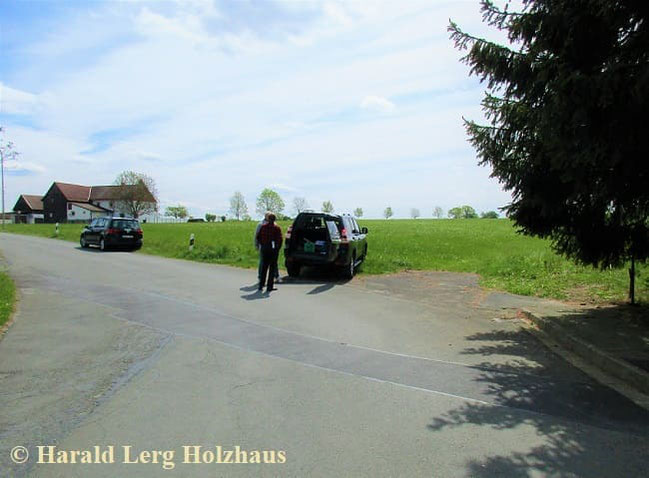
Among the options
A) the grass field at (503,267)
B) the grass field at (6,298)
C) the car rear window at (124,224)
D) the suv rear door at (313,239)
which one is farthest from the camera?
the car rear window at (124,224)

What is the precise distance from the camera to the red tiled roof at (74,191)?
10500 centimetres

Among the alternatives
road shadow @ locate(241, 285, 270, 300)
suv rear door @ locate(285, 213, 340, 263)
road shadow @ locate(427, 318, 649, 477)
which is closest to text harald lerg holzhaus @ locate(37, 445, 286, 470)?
road shadow @ locate(427, 318, 649, 477)

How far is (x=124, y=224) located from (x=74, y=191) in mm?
95793

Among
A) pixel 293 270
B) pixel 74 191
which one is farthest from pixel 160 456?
pixel 74 191

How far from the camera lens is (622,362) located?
5543 mm

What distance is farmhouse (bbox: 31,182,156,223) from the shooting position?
103m

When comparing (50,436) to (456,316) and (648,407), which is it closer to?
(648,407)

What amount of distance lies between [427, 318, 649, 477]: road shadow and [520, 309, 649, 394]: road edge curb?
1.17ft

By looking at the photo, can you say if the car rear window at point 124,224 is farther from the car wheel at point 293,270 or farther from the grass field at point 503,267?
the car wheel at point 293,270

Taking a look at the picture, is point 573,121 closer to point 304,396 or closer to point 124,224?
point 304,396

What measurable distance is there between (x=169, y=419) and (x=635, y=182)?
19.2 feet

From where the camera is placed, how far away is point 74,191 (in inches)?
4259

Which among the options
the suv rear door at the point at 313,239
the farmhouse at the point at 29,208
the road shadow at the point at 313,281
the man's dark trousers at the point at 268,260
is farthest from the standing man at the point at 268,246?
the farmhouse at the point at 29,208

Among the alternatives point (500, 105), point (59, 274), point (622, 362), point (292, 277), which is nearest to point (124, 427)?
point (622, 362)
